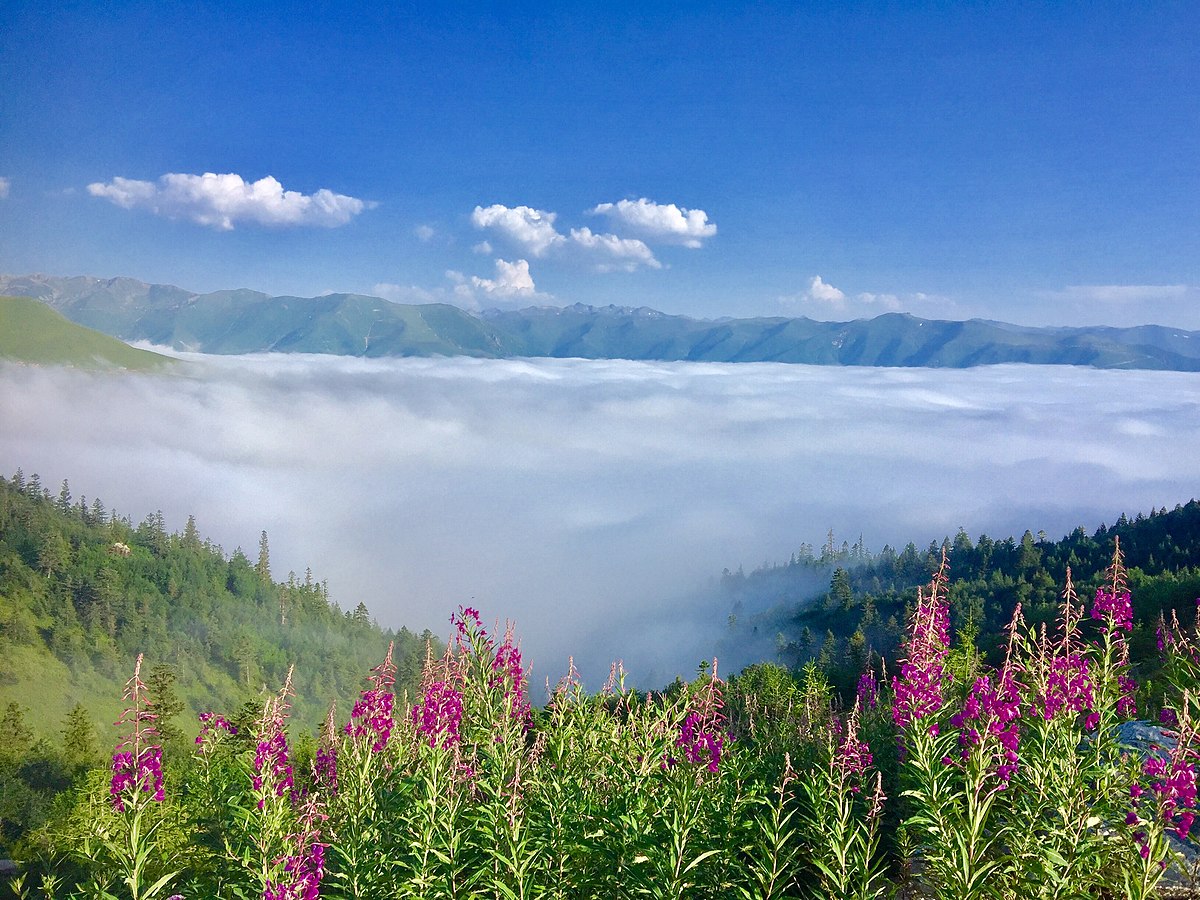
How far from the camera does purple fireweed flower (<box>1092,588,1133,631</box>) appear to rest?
22.6 ft

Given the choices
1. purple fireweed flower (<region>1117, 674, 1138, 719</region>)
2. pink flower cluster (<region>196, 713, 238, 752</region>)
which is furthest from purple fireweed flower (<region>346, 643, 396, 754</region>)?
purple fireweed flower (<region>1117, 674, 1138, 719</region>)

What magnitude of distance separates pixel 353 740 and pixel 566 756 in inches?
99.5

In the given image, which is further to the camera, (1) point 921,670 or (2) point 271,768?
(2) point 271,768

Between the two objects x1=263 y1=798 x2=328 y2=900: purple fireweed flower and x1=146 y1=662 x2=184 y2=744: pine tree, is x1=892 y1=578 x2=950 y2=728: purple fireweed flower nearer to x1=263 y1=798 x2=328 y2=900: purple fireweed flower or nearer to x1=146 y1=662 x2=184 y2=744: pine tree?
x1=263 y1=798 x2=328 y2=900: purple fireweed flower

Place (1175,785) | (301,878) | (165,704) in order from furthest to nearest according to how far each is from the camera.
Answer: (165,704), (301,878), (1175,785)

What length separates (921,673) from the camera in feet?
19.3

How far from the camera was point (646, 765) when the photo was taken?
7.32 meters

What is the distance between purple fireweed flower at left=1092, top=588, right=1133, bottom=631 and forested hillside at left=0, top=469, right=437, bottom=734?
413 ft

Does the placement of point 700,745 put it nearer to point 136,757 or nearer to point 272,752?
point 272,752

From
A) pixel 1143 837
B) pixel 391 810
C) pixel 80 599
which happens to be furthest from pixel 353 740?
pixel 80 599

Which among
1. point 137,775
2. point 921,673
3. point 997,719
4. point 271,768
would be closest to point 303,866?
point 271,768

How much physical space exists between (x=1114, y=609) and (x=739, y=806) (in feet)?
13.5

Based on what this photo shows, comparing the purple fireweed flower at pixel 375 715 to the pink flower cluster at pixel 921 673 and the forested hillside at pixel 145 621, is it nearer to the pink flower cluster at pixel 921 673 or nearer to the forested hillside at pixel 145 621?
the pink flower cluster at pixel 921 673

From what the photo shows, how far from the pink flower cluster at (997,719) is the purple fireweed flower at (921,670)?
27 centimetres
